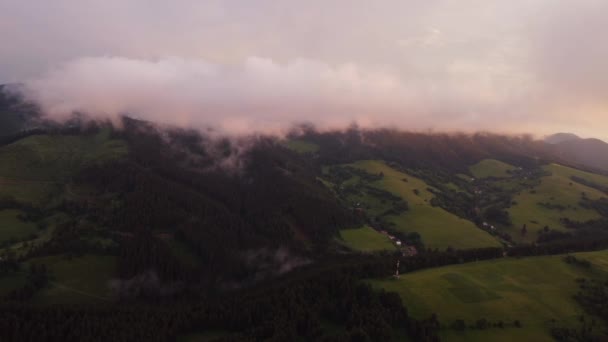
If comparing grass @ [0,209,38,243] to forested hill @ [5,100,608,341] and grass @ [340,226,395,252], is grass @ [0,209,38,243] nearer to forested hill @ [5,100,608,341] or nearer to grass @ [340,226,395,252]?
forested hill @ [5,100,608,341]

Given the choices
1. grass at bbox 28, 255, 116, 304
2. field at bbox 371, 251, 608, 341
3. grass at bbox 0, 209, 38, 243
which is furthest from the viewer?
grass at bbox 0, 209, 38, 243

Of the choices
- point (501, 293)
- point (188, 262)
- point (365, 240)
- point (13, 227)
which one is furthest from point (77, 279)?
point (501, 293)

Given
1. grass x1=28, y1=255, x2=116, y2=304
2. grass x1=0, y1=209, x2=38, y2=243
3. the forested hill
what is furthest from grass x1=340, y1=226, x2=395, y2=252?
grass x1=0, y1=209, x2=38, y2=243

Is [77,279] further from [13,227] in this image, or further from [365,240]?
[365,240]

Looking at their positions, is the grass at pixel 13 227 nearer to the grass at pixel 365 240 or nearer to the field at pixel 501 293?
the grass at pixel 365 240

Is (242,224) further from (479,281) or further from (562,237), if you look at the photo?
(562,237)

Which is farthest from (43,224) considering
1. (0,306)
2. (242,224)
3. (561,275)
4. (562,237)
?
(562,237)

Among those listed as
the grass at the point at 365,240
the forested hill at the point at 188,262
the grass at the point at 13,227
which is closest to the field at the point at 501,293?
the forested hill at the point at 188,262
